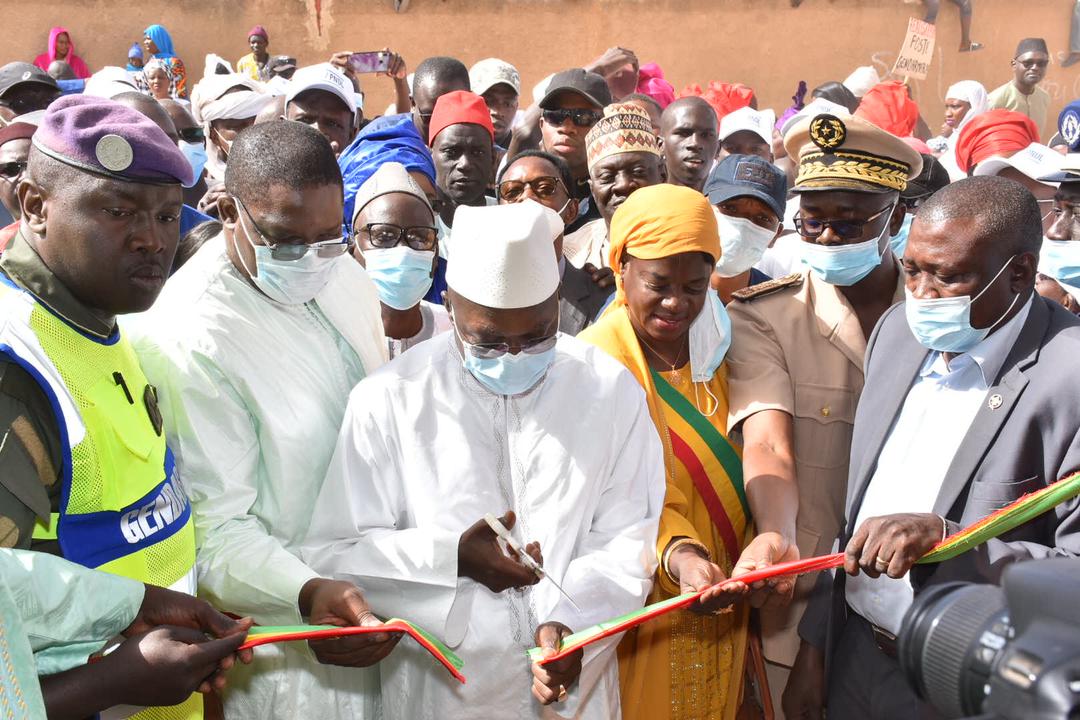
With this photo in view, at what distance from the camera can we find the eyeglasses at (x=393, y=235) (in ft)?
13.9

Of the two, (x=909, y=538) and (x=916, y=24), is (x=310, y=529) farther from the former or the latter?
(x=916, y=24)

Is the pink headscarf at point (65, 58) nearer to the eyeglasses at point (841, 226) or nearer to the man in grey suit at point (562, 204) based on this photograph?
the man in grey suit at point (562, 204)

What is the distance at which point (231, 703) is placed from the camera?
325cm

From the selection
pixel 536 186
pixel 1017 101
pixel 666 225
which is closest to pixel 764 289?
pixel 666 225

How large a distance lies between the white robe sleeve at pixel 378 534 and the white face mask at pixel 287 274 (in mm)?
361

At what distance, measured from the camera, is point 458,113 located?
6.02 meters

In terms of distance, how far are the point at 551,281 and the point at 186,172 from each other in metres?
1.07

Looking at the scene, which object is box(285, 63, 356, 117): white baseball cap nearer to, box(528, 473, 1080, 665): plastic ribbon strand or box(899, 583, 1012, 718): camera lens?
box(528, 473, 1080, 665): plastic ribbon strand

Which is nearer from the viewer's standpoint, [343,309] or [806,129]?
[343,309]

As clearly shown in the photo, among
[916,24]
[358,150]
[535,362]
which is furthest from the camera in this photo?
[916,24]

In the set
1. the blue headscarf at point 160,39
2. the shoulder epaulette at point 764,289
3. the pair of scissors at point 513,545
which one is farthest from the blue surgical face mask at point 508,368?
the blue headscarf at point 160,39

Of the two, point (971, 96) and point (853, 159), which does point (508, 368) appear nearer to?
point (853, 159)

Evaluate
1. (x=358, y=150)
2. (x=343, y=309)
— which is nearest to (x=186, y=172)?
(x=343, y=309)

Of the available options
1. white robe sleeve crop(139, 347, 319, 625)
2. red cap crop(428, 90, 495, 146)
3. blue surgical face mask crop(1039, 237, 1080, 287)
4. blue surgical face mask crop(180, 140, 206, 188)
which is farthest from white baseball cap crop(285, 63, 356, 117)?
A: blue surgical face mask crop(1039, 237, 1080, 287)
